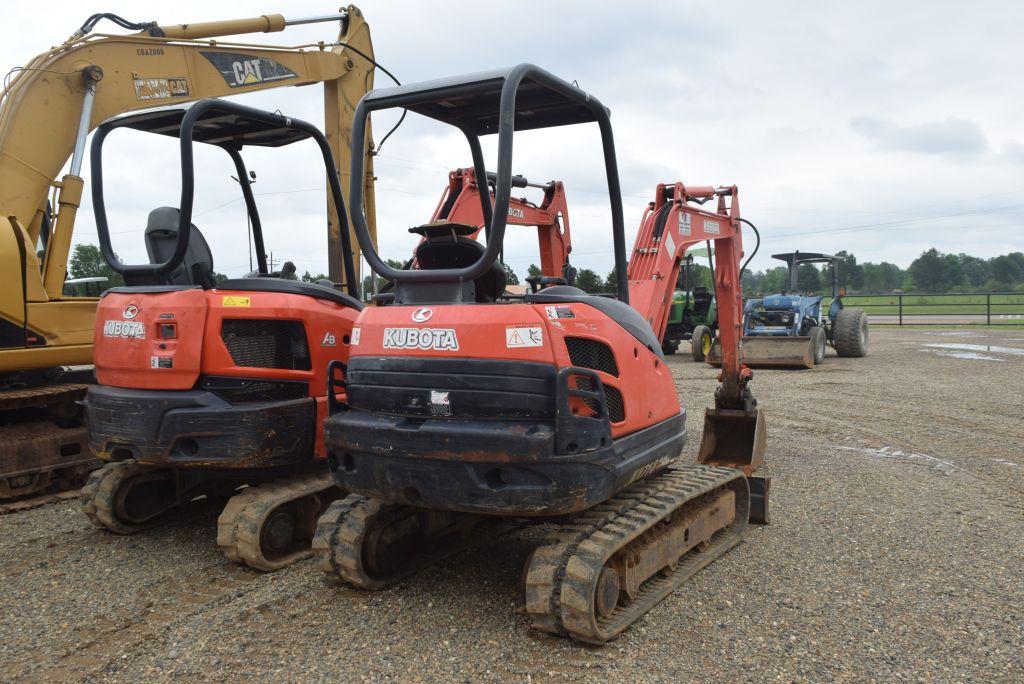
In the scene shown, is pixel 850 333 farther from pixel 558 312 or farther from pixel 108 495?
pixel 108 495

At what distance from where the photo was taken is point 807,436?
8.60 metres

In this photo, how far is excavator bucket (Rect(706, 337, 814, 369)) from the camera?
15555mm

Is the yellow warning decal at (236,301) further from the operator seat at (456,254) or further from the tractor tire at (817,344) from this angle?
the tractor tire at (817,344)

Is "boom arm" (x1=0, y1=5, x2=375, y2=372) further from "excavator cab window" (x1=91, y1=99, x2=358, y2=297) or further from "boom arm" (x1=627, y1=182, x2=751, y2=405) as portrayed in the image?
"boom arm" (x1=627, y1=182, x2=751, y2=405)

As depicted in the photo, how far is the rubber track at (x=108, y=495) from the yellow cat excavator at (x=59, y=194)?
5.04 ft

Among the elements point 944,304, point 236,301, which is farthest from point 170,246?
point 944,304

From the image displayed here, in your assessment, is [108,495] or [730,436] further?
[730,436]

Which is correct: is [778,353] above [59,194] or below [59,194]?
below

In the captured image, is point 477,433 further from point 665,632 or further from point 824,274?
point 824,274

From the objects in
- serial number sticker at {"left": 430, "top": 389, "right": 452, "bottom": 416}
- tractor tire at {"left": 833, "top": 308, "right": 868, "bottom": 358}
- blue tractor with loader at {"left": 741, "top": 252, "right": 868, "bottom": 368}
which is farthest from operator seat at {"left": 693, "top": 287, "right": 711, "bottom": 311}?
serial number sticker at {"left": 430, "top": 389, "right": 452, "bottom": 416}

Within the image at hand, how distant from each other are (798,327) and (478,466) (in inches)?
572

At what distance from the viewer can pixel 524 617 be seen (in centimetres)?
400

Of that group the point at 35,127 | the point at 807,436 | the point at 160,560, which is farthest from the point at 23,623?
the point at 807,436

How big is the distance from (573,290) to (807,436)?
5378 millimetres
